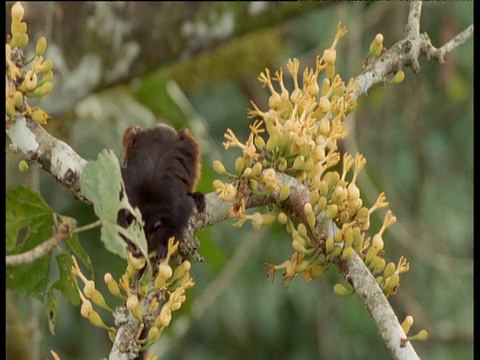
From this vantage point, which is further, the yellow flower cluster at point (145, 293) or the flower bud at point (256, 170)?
the flower bud at point (256, 170)

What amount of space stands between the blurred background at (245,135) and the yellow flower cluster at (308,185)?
718 millimetres

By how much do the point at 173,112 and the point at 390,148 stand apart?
258 cm

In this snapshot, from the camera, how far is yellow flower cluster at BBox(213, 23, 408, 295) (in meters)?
1.65

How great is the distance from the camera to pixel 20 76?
1644 mm

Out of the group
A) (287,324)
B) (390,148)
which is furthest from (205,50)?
(287,324)

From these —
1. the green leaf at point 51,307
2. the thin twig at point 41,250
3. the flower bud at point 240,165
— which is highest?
the thin twig at point 41,250

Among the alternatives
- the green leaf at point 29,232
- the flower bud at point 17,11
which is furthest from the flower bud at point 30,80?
the green leaf at point 29,232

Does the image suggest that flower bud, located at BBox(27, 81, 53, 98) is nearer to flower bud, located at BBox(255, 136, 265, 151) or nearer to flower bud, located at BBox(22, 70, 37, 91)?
flower bud, located at BBox(22, 70, 37, 91)

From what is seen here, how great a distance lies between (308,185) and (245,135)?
4690 mm

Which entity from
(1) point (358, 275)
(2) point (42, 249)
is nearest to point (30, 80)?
(2) point (42, 249)

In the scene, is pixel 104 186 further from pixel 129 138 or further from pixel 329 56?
pixel 129 138

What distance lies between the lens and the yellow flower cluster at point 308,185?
165cm

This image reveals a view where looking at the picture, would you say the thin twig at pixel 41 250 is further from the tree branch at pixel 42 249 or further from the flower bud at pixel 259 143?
the flower bud at pixel 259 143

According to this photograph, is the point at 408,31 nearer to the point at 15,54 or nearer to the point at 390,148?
the point at 15,54
